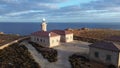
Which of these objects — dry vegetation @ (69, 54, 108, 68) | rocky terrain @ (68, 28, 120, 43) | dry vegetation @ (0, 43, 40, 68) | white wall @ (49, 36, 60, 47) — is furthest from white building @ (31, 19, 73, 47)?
dry vegetation @ (69, 54, 108, 68)

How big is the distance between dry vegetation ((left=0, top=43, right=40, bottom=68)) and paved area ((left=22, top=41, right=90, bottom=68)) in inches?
53.4

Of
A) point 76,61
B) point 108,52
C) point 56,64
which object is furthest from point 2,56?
point 108,52

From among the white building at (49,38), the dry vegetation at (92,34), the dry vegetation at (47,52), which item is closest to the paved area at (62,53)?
the dry vegetation at (47,52)

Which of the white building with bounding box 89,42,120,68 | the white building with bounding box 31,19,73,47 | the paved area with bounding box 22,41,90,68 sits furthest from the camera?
the white building with bounding box 31,19,73,47

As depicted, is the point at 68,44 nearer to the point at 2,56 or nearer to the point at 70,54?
the point at 70,54

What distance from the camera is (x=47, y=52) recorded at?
148ft

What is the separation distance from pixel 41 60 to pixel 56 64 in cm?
383

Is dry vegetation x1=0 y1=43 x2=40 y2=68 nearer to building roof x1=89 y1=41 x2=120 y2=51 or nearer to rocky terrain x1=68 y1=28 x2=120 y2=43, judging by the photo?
building roof x1=89 y1=41 x2=120 y2=51

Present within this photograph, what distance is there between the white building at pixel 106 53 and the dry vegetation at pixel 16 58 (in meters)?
11.7

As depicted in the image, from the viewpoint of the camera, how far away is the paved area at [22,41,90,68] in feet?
126

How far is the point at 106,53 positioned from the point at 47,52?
43.3ft

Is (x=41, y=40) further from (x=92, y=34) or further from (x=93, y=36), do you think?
(x=92, y=34)

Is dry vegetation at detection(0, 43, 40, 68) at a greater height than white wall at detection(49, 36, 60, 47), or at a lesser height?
lesser

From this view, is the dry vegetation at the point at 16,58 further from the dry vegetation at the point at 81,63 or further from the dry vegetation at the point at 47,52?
the dry vegetation at the point at 81,63
